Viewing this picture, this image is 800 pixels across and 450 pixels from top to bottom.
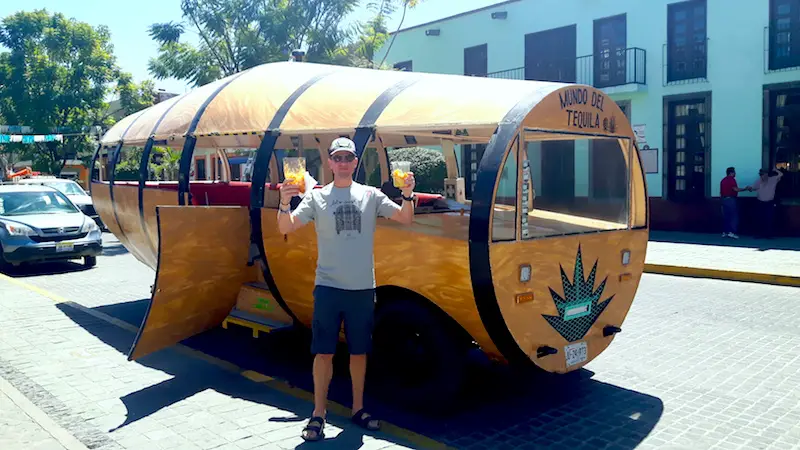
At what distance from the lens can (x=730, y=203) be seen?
16766 millimetres

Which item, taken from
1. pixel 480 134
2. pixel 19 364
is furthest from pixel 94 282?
pixel 480 134

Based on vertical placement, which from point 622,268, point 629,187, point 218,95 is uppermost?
point 218,95

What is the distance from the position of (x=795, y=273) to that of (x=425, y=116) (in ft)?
27.9

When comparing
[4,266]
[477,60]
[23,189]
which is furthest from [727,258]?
[477,60]

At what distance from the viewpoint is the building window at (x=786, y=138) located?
17.1 m

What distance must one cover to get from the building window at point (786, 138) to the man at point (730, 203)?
1.15 meters

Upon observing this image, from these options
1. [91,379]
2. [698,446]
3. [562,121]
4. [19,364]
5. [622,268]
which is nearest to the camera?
[698,446]

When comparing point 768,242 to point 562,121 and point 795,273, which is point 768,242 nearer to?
point 795,273

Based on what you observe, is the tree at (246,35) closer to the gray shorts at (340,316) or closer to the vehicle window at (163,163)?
the vehicle window at (163,163)

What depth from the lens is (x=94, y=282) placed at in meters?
11.1

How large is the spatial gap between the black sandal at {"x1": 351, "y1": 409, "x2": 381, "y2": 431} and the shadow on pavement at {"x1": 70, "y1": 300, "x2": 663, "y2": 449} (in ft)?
0.20

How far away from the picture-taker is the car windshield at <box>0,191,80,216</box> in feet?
42.1

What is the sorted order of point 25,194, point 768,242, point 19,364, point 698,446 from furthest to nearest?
point 768,242
point 25,194
point 19,364
point 698,446

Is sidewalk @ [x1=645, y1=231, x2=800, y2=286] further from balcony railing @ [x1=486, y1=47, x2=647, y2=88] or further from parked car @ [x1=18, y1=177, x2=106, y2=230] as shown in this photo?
parked car @ [x1=18, y1=177, x2=106, y2=230]
